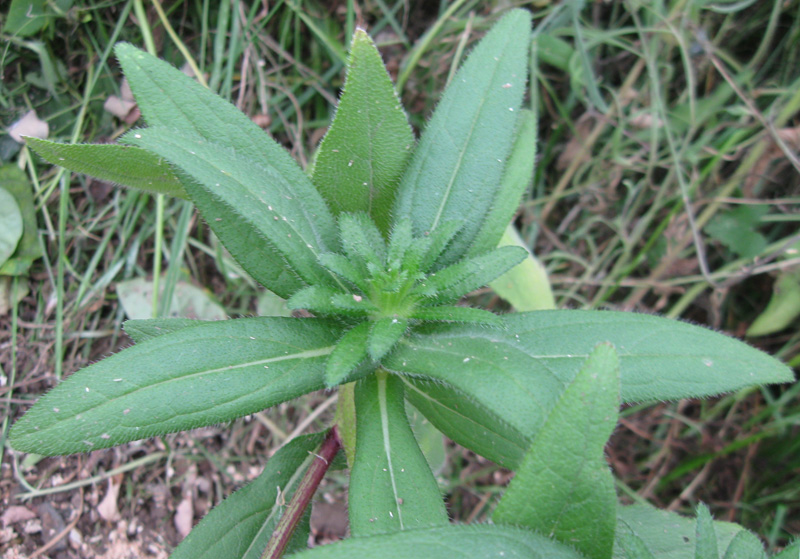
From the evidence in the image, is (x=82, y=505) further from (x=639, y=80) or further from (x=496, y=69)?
(x=639, y=80)

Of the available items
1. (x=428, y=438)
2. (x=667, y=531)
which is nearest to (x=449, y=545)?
(x=667, y=531)

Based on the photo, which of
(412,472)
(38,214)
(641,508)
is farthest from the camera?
(38,214)

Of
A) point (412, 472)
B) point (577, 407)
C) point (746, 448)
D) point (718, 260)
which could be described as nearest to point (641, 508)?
point (412, 472)

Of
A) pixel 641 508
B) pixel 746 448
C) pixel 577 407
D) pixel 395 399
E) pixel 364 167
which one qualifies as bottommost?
pixel 746 448

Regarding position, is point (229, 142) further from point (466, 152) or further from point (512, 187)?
point (512, 187)

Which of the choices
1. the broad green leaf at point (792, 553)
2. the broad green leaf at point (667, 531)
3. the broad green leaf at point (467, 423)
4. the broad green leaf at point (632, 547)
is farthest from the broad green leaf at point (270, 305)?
the broad green leaf at point (792, 553)

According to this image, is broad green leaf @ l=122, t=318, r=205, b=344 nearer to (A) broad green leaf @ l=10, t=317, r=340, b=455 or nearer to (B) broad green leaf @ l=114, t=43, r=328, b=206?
(A) broad green leaf @ l=10, t=317, r=340, b=455
